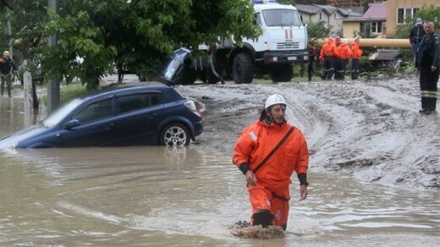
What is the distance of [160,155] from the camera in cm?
1571

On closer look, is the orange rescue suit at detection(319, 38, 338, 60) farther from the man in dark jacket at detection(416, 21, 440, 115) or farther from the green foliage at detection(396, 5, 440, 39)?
the green foliage at detection(396, 5, 440, 39)

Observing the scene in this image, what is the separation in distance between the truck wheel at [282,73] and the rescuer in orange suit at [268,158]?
2007cm

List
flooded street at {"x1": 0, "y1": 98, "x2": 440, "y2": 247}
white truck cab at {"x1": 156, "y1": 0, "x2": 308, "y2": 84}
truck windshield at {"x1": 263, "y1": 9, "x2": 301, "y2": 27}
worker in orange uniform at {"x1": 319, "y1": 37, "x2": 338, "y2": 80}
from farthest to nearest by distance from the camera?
worker in orange uniform at {"x1": 319, "y1": 37, "x2": 338, "y2": 80} → truck windshield at {"x1": 263, "y1": 9, "x2": 301, "y2": 27} → white truck cab at {"x1": 156, "y1": 0, "x2": 308, "y2": 84} → flooded street at {"x1": 0, "y1": 98, "x2": 440, "y2": 247}

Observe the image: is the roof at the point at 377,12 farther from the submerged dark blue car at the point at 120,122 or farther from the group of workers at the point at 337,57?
the submerged dark blue car at the point at 120,122

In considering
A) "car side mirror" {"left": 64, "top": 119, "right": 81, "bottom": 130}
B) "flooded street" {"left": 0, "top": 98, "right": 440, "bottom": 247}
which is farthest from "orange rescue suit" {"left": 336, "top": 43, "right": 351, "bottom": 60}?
"flooded street" {"left": 0, "top": 98, "right": 440, "bottom": 247}

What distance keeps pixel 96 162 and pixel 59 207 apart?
416 centimetres

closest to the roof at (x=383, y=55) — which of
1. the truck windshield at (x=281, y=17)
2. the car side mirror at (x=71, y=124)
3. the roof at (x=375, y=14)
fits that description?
the truck windshield at (x=281, y=17)

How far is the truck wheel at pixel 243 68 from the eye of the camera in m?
26.6

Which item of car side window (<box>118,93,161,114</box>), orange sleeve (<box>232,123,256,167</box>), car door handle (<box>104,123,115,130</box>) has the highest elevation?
car side window (<box>118,93,161,114</box>)

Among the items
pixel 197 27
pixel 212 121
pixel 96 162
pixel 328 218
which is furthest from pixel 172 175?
pixel 197 27

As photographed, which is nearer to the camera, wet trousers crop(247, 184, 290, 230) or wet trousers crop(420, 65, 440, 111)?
wet trousers crop(247, 184, 290, 230)

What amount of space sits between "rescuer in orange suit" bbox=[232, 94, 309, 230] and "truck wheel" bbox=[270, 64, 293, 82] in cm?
2007

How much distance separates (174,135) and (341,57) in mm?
12274

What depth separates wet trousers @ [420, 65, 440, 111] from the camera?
617 inches
